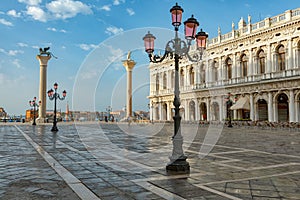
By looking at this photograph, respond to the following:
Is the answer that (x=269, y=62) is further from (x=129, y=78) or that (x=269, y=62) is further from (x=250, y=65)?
(x=129, y=78)

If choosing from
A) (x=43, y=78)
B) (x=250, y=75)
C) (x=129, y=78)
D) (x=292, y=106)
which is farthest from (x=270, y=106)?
(x=43, y=78)

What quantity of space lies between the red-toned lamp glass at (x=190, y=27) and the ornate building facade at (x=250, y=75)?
24916mm

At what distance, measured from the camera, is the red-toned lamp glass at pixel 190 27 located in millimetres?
7460

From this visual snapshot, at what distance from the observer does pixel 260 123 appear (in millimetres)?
27922

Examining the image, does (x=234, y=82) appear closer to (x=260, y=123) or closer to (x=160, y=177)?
(x=260, y=123)

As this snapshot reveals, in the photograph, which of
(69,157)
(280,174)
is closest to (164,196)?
(280,174)

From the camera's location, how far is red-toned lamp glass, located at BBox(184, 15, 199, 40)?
7.46 metres

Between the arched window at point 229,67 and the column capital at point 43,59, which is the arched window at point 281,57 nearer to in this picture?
the arched window at point 229,67

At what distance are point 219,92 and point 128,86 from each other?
13825 mm

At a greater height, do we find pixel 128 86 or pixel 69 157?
pixel 128 86

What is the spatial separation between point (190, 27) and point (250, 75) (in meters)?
29.2

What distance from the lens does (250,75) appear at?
113ft

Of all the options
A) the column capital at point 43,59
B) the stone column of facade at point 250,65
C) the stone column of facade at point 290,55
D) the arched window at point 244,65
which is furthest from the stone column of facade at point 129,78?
the stone column of facade at point 290,55

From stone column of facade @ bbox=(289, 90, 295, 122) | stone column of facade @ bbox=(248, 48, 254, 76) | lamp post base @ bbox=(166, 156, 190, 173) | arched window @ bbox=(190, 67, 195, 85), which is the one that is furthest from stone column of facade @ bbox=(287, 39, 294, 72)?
lamp post base @ bbox=(166, 156, 190, 173)
